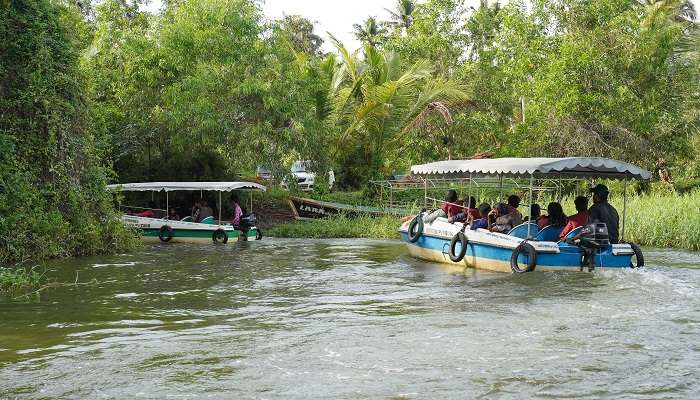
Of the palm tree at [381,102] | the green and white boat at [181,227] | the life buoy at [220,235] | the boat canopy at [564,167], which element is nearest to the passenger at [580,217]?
the boat canopy at [564,167]

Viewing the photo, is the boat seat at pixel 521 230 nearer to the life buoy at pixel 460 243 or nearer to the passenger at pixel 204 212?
the life buoy at pixel 460 243

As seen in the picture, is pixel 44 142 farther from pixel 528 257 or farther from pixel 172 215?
pixel 528 257

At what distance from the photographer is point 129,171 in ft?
82.4

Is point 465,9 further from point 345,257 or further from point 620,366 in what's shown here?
point 620,366

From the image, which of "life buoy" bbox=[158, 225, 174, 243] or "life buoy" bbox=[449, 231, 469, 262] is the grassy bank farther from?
"life buoy" bbox=[449, 231, 469, 262]

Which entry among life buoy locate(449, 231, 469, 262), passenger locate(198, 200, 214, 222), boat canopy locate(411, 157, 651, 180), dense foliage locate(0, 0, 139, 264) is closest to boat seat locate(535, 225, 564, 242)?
boat canopy locate(411, 157, 651, 180)

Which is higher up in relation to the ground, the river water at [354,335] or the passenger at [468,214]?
the passenger at [468,214]

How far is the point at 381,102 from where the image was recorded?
1043 inches

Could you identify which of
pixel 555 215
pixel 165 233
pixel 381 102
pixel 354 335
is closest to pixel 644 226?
pixel 555 215

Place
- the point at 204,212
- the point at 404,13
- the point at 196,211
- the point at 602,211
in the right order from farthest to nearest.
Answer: the point at 404,13 → the point at 196,211 → the point at 204,212 → the point at 602,211

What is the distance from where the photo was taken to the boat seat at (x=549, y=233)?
14195 millimetres

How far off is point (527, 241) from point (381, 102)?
13.7 metres

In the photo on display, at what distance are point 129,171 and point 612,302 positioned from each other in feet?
58.8

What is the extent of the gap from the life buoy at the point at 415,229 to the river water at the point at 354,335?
174 cm
